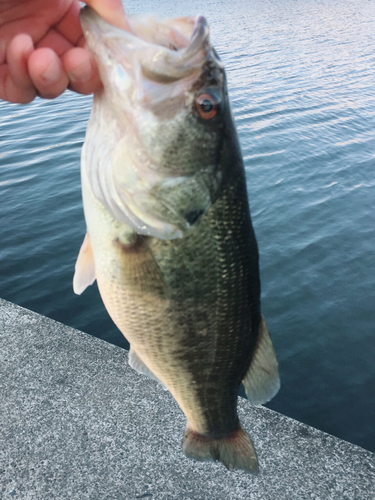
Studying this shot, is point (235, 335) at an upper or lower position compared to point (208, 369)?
upper

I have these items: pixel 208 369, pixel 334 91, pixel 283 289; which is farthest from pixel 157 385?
pixel 334 91

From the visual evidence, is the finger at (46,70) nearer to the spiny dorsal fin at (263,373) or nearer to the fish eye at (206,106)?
the fish eye at (206,106)

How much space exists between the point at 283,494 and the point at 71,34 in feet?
9.49

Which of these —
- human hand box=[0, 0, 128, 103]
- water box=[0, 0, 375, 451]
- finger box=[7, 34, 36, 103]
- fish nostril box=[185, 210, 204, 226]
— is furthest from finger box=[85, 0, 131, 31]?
water box=[0, 0, 375, 451]

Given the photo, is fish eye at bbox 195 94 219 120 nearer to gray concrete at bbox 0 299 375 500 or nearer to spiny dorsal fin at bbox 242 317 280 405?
spiny dorsal fin at bbox 242 317 280 405

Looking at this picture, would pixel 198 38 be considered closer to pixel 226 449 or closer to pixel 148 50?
pixel 148 50

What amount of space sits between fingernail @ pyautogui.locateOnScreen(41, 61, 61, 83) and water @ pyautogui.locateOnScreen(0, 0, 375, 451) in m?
4.25

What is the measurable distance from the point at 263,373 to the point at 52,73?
4.98ft

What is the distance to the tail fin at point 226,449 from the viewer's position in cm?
217

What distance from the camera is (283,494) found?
2.86 metres

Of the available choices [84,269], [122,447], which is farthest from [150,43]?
[122,447]

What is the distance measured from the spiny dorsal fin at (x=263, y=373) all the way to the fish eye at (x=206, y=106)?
0.97 metres

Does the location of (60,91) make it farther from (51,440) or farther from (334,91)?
(334,91)

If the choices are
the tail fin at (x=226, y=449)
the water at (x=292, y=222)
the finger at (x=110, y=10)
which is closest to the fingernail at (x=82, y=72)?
the finger at (x=110, y=10)
